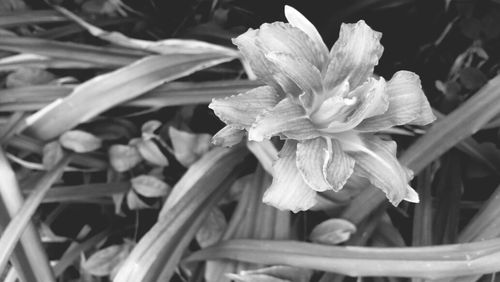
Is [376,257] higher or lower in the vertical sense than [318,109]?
lower

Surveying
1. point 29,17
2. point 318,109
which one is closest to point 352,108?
point 318,109

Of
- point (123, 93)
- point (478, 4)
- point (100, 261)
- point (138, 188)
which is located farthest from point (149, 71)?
point (478, 4)

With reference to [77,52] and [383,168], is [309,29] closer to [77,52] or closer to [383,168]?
[383,168]

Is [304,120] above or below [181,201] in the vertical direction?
above

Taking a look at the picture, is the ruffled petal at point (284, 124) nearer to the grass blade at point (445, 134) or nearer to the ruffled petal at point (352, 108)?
the ruffled petal at point (352, 108)

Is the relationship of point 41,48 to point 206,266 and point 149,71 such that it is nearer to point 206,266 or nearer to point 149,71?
point 149,71

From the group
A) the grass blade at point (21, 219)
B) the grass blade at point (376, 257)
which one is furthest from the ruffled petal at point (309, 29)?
the grass blade at point (21, 219)
